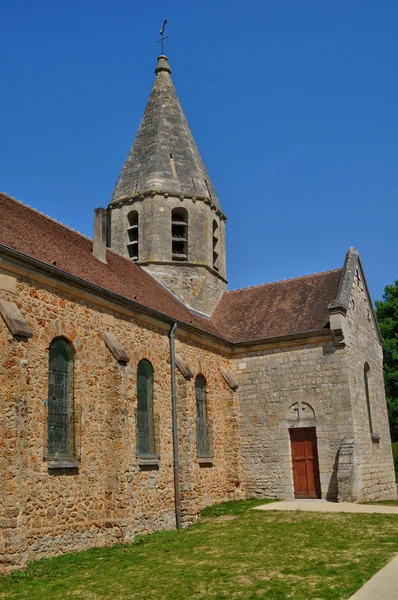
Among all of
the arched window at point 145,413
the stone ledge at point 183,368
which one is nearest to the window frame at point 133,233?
the stone ledge at point 183,368

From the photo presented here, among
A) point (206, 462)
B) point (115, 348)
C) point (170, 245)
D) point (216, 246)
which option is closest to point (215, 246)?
point (216, 246)

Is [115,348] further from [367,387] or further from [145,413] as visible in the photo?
[367,387]

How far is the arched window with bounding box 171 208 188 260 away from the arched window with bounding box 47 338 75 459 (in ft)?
34.0

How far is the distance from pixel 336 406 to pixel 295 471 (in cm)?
255

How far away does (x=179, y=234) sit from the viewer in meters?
24.2

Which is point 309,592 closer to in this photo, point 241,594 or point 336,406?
point 241,594

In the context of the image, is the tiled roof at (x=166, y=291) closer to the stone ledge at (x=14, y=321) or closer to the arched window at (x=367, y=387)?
the stone ledge at (x=14, y=321)

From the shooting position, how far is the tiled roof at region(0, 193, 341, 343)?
1463cm

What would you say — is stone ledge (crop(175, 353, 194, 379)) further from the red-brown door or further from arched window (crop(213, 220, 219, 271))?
arched window (crop(213, 220, 219, 271))

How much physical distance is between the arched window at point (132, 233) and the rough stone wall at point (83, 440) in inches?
295

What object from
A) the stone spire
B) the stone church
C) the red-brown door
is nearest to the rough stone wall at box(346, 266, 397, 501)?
the stone church

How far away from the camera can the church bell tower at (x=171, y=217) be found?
23031 millimetres

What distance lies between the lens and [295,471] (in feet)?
Answer: 64.6

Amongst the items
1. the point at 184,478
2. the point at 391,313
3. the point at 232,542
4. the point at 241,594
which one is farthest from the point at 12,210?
the point at 391,313
